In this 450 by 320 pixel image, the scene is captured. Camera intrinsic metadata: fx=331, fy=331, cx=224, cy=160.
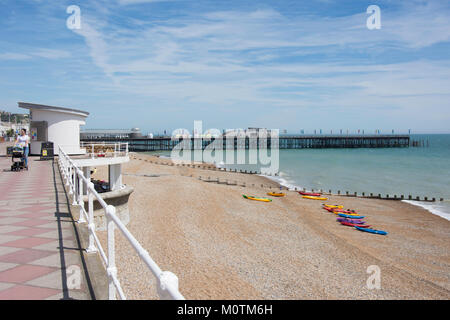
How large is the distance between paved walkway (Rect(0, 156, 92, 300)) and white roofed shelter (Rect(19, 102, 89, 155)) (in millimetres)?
13565

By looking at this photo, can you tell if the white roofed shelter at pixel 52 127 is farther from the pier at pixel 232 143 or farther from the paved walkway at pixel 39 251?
the pier at pixel 232 143

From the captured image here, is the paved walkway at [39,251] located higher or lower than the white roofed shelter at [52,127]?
lower

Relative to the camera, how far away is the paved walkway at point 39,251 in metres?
3.23

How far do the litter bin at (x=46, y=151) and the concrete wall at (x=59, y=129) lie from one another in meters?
1.37

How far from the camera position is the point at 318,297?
9.65 meters

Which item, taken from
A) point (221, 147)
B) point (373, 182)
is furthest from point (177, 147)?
point (373, 182)

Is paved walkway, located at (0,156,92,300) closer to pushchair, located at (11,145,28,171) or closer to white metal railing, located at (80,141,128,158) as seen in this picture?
pushchair, located at (11,145,28,171)

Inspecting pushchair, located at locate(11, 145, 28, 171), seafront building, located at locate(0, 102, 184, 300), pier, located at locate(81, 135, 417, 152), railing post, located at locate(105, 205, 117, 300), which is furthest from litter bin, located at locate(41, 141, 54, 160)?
Result: pier, located at locate(81, 135, 417, 152)

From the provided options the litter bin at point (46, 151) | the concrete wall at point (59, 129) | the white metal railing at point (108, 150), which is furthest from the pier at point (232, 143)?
the white metal railing at point (108, 150)

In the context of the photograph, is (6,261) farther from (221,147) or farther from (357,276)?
(221,147)

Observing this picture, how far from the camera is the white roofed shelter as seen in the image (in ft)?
65.9

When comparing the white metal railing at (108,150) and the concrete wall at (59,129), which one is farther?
→ the concrete wall at (59,129)

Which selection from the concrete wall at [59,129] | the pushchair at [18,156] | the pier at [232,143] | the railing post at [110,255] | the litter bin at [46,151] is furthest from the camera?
the pier at [232,143]
